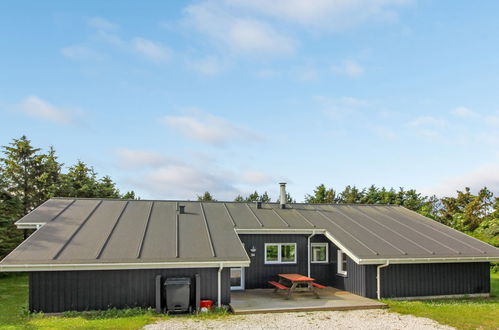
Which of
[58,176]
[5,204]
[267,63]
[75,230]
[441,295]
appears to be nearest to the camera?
[75,230]

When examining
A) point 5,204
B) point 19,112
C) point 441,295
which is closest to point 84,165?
point 5,204

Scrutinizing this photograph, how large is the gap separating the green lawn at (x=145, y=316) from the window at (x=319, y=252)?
3441mm

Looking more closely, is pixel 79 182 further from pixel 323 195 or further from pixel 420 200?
pixel 420 200

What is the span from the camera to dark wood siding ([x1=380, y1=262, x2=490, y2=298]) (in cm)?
1276

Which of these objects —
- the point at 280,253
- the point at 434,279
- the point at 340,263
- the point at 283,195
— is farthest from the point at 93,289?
the point at 434,279

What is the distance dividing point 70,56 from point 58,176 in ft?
53.2

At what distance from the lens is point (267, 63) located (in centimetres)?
1525

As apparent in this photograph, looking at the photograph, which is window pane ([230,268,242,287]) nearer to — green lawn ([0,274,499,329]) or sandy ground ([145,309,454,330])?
green lawn ([0,274,499,329])

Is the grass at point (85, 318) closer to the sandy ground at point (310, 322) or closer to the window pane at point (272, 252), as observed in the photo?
the sandy ground at point (310, 322)

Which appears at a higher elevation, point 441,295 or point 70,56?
point 70,56

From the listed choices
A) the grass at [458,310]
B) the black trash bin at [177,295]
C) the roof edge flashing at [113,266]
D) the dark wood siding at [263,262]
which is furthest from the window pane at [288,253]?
the black trash bin at [177,295]

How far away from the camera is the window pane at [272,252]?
14.7 metres

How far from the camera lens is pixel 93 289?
10523 millimetres

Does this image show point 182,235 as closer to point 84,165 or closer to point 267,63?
point 267,63
